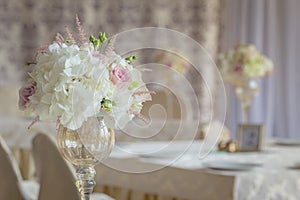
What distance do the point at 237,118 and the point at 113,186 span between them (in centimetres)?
480

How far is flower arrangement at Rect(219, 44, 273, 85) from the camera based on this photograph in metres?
4.79

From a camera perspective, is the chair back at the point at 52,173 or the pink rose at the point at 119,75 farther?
the chair back at the point at 52,173

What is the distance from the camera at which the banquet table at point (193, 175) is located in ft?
9.07

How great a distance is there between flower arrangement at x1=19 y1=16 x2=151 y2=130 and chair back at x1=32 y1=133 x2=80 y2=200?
0.32 meters

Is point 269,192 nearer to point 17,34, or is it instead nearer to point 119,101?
point 119,101

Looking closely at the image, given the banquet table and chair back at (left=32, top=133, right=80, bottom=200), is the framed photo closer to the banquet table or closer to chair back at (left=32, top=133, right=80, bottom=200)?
the banquet table

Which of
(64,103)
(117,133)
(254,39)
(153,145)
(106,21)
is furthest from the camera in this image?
(106,21)

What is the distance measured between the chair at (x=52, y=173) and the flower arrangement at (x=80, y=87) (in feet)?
1.07

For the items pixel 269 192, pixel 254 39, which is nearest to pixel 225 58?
pixel 269 192

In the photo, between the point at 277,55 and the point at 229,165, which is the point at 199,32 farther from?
the point at 229,165

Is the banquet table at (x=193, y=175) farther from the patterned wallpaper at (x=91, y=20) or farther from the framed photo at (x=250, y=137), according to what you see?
the patterned wallpaper at (x=91, y=20)

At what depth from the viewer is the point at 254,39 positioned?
768 cm

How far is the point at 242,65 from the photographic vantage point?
4.80 meters

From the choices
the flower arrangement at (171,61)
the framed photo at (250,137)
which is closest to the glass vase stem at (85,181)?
the framed photo at (250,137)
